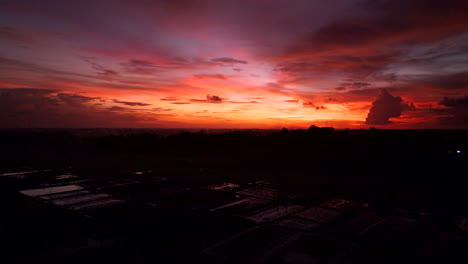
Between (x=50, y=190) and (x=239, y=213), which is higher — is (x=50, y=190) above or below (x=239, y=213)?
above

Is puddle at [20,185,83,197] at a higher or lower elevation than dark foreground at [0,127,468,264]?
higher

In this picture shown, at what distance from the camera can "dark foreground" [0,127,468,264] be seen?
28.9 feet

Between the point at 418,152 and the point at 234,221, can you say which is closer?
the point at 234,221

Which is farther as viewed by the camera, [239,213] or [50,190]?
[50,190]

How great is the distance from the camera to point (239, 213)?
42.9 feet

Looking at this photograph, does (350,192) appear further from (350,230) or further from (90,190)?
(90,190)

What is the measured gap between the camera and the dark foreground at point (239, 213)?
28.9ft

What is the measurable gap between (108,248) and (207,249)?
3195 millimetres

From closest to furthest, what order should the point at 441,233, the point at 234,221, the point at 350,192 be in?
the point at 441,233
the point at 234,221
the point at 350,192

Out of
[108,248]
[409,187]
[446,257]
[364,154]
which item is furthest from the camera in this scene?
[364,154]

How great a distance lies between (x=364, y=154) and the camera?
31.5m

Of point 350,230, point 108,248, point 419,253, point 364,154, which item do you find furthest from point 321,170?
point 108,248

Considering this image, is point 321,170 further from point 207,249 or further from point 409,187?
point 207,249

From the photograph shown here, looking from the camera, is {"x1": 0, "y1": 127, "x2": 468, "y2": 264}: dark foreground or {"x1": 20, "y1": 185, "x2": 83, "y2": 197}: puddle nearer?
{"x1": 0, "y1": 127, "x2": 468, "y2": 264}: dark foreground
